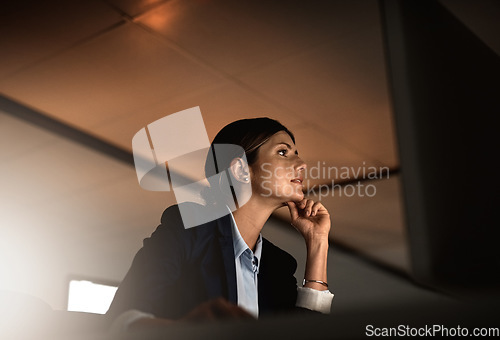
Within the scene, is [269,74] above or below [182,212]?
above

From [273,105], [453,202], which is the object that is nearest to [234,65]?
[273,105]

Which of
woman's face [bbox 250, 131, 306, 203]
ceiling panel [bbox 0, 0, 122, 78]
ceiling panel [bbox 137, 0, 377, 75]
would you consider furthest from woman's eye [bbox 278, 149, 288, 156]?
ceiling panel [bbox 0, 0, 122, 78]

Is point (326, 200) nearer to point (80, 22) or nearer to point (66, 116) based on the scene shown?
point (66, 116)

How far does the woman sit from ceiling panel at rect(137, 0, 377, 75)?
77 centimetres

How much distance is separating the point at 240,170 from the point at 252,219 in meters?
0.10

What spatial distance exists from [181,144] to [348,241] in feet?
6.22

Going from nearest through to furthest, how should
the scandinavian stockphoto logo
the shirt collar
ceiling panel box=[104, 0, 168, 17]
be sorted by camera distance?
the shirt collar → the scandinavian stockphoto logo → ceiling panel box=[104, 0, 168, 17]

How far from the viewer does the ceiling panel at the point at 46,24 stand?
1.60 m

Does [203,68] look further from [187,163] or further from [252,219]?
[252,219]

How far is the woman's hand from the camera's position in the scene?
87cm

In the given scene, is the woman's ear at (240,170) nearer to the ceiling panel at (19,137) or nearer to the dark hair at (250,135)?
the dark hair at (250,135)

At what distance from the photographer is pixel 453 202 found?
0.67ft

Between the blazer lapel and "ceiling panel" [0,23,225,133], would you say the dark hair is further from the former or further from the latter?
"ceiling panel" [0,23,225,133]

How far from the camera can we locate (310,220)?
908 mm
